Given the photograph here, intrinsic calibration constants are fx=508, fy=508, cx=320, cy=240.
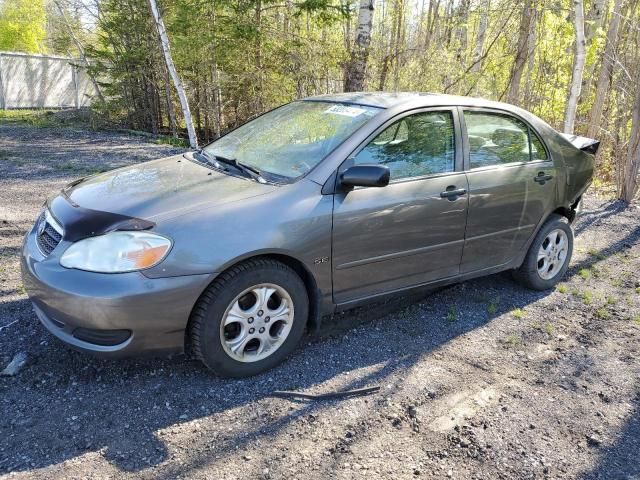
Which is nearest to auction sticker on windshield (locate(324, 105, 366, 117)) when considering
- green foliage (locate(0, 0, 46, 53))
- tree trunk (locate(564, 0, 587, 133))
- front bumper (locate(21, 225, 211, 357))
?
front bumper (locate(21, 225, 211, 357))

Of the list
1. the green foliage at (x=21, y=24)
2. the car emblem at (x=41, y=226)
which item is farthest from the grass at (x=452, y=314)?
the green foliage at (x=21, y=24)

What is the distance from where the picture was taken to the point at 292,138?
3.69 m

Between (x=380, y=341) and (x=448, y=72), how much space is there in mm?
10509

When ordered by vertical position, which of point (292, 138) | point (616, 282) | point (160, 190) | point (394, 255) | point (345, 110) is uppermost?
point (345, 110)

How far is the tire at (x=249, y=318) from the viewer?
2.88 m

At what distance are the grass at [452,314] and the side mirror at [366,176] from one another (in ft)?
4.85

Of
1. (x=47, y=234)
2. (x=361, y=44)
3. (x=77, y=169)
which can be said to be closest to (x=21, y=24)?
(x=77, y=169)

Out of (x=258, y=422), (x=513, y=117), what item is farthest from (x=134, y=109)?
(x=258, y=422)

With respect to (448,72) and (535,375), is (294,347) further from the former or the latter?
(448,72)

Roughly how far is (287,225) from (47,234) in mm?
1479

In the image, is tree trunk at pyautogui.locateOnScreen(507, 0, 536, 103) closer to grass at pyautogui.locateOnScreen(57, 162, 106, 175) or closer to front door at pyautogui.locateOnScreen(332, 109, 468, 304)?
grass at pyautogui.locateOnScreen(57, 162, 106, 175)

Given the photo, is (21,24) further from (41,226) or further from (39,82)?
(41,226)

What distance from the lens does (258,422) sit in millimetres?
2768

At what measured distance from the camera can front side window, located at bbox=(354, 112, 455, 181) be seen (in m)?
3.51
